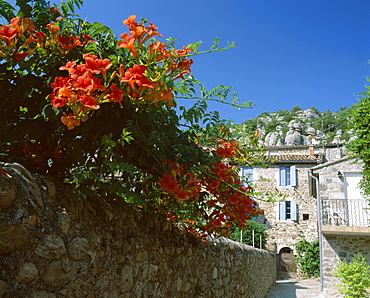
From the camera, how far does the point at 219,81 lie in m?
2.19

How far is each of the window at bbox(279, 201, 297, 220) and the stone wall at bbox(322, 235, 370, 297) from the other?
31.3 feet

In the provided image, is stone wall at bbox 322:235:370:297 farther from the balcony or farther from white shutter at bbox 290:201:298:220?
white shutter at bbox 290:201:298:220

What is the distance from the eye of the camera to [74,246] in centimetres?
153

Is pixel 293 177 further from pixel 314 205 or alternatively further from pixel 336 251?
pixel 336 251

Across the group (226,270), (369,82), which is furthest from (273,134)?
(226,270)

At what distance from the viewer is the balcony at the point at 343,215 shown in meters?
11.3

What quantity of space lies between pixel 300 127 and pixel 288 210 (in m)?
35.0

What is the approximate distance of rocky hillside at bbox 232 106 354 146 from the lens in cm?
4747

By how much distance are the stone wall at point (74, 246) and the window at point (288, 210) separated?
20.1m

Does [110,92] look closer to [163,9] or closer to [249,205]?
[249,205]

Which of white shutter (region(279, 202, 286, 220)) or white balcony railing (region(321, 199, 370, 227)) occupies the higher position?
white shutter (region(279, 202, 286, 220))

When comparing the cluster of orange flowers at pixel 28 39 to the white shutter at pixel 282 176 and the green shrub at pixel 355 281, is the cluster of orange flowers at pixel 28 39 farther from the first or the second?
the white shutter at pixel 282 176

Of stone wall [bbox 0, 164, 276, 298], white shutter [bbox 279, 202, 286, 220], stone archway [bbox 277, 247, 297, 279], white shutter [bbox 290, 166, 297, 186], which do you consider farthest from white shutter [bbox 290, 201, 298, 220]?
stone wall [bbox 0, 164, 276, 298]

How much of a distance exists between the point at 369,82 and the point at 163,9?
234 inches
